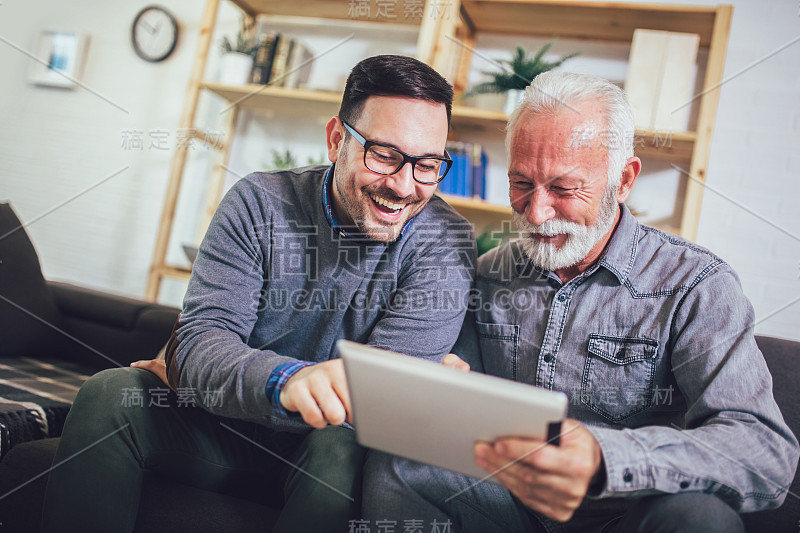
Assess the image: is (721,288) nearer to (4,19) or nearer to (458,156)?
(458,156)

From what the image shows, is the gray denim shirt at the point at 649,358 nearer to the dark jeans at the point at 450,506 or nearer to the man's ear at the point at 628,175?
the man's ear at the point at 628,175

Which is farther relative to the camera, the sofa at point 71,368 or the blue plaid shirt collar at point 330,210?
the blue plaid shirt collar at point 330,210

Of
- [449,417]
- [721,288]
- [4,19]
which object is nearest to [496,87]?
[721,288]

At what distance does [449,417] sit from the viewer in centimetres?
74

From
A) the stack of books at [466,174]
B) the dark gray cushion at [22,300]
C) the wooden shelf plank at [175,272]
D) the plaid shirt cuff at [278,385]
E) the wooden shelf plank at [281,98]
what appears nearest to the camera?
the plaid shirt cuff at [278,385]

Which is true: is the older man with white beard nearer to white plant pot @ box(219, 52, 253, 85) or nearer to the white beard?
the white beard

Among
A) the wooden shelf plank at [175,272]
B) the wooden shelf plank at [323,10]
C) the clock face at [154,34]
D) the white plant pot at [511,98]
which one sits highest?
the wooden shelf plank at [323,10]

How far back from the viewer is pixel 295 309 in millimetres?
1253

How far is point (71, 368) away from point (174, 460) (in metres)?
0.91

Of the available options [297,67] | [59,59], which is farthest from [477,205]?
[59,59]

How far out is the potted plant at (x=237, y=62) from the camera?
107 inches

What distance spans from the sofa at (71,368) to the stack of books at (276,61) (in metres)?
1.20

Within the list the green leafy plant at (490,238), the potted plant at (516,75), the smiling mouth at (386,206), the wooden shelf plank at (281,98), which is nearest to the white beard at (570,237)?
the smiling mouth at (386,206)

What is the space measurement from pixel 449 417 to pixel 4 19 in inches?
148
